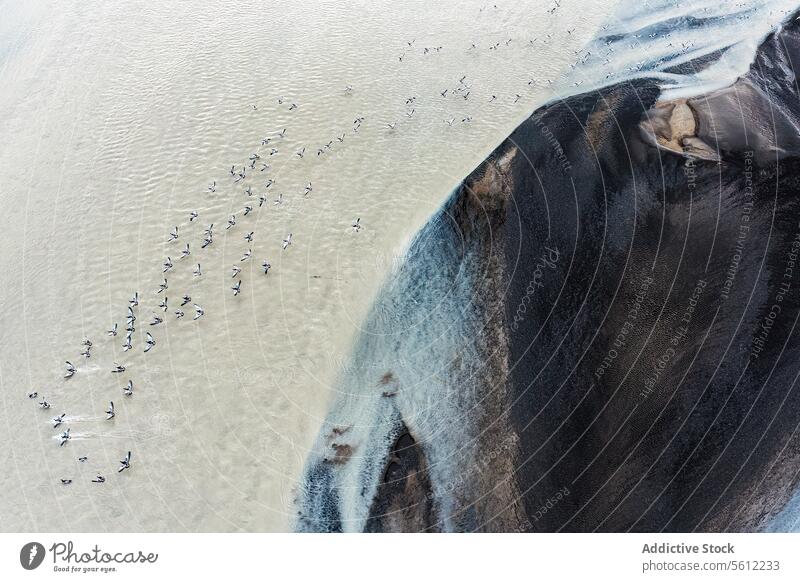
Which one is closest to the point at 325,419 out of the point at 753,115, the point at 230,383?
the point at 230,383

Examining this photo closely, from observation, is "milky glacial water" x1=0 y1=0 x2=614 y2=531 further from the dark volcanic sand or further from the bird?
the dark volcanic sand

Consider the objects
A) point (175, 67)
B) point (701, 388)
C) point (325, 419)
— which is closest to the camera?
point (701, 388)

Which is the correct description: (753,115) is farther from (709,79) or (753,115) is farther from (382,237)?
(382,237)
